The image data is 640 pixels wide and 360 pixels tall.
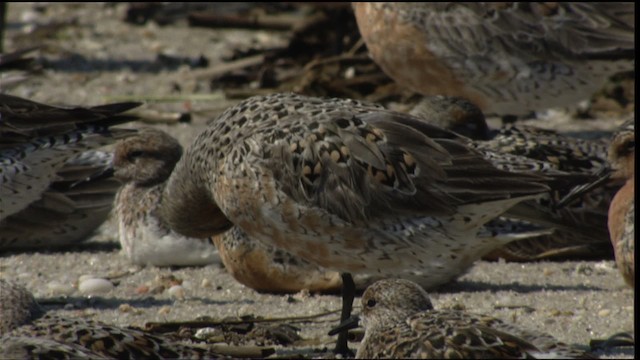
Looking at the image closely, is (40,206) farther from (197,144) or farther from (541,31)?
(541,31)

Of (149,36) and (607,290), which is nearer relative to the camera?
(607,290)

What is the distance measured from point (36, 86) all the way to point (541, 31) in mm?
4961

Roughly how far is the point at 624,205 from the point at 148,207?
3018mm

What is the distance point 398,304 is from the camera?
19.9ft

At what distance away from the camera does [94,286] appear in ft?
27.0

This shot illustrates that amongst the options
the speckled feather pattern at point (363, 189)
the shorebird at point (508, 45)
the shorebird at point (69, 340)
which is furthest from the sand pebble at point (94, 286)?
the shorebird at point (508, 45)

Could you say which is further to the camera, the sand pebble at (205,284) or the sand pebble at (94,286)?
the sand pebble at (205,284)

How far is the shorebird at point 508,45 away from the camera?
1055 cm

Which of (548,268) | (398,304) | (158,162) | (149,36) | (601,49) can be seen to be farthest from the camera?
(149,36)

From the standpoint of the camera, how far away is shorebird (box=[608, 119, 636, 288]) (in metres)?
7.43

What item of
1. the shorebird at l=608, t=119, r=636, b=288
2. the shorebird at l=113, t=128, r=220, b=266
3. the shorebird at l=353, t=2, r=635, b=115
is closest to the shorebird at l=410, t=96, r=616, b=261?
the shorebird at l=608, t=119, r=636, b=288

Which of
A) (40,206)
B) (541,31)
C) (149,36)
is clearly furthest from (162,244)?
(149,36)

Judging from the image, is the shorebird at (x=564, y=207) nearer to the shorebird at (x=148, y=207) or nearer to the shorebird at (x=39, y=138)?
the shorebird at (x=148, y=207)

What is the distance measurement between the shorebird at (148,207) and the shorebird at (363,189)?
1399mm
